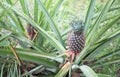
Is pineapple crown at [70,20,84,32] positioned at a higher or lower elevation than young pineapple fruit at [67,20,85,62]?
higher

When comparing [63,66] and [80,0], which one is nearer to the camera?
[63,66]

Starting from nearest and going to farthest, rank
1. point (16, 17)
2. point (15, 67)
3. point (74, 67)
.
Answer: point (74, 67)
point (15, 67)
point (16, 17)

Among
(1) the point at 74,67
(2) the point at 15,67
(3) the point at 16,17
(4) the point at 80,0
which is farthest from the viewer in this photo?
Result: (4) the point at 80,0

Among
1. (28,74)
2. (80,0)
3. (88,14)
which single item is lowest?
(28,74)

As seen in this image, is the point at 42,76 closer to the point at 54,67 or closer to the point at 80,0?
the point at 54,67

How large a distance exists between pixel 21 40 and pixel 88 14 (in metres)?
0.34

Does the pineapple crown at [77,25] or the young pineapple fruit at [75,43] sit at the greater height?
the pineapple crown at [77,25]

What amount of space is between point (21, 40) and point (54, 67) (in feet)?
0.67

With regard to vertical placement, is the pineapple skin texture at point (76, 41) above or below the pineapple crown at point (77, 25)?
below

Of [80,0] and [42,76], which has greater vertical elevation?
[80,0]

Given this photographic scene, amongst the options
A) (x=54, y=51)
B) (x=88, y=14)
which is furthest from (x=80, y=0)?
(x=88, y=14)

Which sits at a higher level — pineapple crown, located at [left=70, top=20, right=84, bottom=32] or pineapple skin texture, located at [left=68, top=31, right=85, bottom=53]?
pineapple crown, located at [left=70, top=20, right=84, bottom=32]

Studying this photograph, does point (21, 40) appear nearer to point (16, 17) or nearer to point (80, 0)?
point (16, 17)

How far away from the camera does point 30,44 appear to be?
1439 mm
